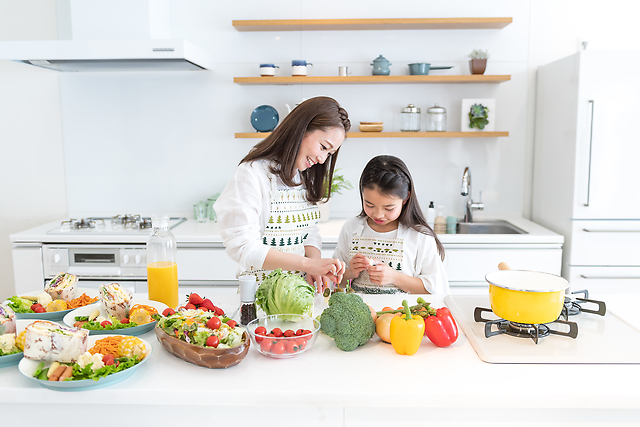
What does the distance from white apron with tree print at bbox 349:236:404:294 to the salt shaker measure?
0.56m

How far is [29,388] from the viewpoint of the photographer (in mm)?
989

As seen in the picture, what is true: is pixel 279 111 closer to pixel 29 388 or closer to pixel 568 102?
pixel 568 102

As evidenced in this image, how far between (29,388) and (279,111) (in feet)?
7.81

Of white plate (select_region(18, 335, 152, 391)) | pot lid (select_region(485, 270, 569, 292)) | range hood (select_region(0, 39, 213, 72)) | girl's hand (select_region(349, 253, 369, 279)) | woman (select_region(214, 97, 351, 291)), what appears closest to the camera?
white plate (select_region(18, 335, 152, 391))

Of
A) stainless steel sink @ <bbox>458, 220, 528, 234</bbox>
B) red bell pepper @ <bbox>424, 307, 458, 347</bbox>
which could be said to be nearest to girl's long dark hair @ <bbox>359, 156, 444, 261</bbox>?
red bell pepper @ <bbox>424, 307, 458, 347</bbox>

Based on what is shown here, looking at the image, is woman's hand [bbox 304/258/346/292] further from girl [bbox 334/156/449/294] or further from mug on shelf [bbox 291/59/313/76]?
mug on shelf [bbox 291/59/313/76]

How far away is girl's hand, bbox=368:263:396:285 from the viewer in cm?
162

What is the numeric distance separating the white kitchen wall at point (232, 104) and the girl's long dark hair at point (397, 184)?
4.75 ft

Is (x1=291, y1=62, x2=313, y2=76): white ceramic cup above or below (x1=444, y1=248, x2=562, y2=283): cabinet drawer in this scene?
above

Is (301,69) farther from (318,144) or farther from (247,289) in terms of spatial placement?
(247,289)

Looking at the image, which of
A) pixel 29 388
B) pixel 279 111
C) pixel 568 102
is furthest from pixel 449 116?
pixel 29 388

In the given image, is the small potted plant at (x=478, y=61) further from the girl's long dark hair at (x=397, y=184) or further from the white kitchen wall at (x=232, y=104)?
the girl's long dark hair at (x=397, y=184)

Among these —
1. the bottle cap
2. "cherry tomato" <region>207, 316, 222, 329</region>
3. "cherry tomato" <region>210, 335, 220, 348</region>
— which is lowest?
"cherry tomato" <region>210, 335, 220, 348</region>

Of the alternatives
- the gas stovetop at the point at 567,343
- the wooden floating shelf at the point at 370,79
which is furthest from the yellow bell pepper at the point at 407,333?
the wooden floating shelf at the point at 370,79
